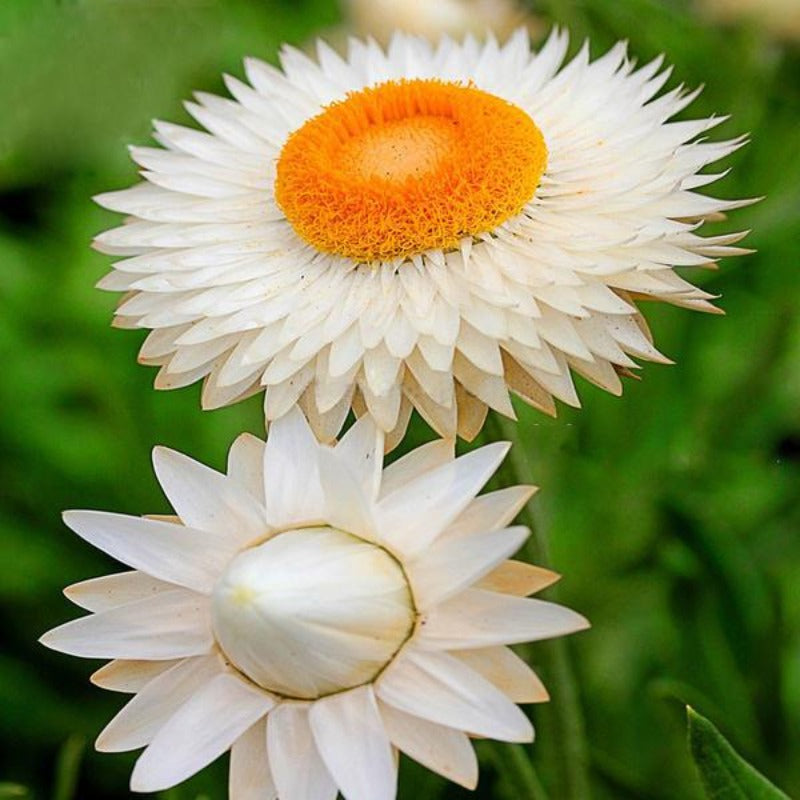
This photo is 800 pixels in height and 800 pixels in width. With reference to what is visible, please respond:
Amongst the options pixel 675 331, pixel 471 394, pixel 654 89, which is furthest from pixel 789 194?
pixel 471 394

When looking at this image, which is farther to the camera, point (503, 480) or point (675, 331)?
point (675, 331)

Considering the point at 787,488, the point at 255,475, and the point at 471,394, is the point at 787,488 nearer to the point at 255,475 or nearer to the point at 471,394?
the point at 471,394

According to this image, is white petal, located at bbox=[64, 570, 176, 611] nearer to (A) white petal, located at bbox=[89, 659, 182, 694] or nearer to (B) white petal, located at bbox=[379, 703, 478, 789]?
(A) white petal, located at bbox=[89, 659, 182, 694]

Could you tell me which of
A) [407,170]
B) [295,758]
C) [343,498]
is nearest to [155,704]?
[295,758]

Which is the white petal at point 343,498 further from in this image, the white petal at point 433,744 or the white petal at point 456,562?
the white petal at point 433,744

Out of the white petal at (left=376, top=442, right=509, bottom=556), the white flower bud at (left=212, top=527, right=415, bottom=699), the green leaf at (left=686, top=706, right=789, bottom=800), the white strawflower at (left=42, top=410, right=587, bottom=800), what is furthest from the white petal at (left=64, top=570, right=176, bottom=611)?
the green leaf at (left=686, top=706, right=789, bottom=800)

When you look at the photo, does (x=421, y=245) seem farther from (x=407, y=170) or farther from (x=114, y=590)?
(x=114, y=590)

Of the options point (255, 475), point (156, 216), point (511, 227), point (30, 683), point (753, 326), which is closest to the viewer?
point (255, 475)
